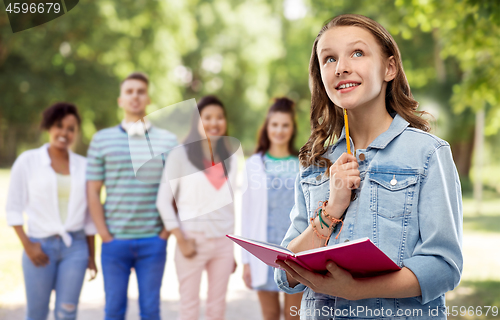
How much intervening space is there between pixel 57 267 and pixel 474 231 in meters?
10.4

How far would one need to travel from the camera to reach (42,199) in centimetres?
372

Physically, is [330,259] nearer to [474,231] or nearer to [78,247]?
[78,247]

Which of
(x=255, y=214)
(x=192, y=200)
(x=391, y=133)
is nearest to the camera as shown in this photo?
(x=391, y=133)

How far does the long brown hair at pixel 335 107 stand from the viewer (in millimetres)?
1562

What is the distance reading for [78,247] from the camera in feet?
12.1

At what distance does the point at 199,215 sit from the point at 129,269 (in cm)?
72

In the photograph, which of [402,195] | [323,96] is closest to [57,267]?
[323,96]

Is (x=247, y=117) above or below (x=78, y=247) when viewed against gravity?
above

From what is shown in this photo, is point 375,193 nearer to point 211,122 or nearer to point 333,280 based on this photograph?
point 333,280

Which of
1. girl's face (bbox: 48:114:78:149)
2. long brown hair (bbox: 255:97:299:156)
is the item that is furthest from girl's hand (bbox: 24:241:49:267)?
long brown hair (bbox: 255:97:299:156)

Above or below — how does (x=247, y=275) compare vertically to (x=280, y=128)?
below

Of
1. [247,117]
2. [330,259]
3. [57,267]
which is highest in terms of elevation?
[247,117]

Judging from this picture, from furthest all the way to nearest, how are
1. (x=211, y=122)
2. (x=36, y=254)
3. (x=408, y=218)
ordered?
(x=211, y=122) → (x=36, y=254) → (x=408, y=218)

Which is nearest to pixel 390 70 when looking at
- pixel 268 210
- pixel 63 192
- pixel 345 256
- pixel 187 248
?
pixel 345 256
